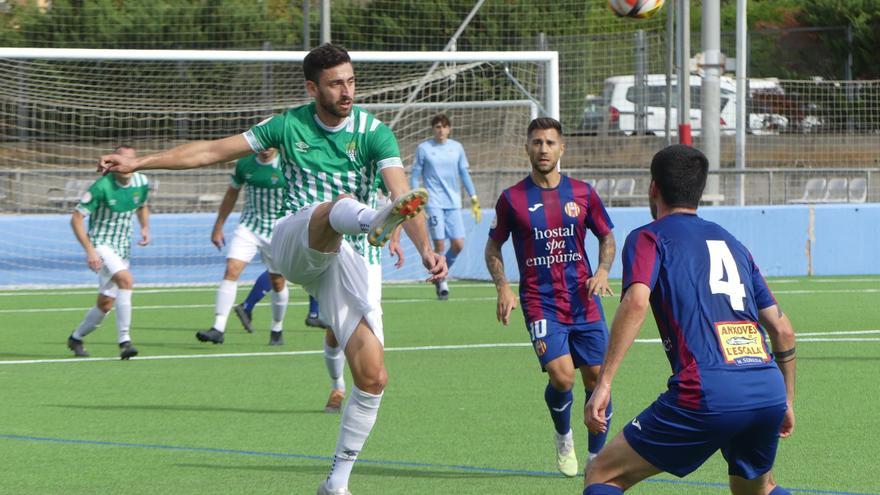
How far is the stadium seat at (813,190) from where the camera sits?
2244cm

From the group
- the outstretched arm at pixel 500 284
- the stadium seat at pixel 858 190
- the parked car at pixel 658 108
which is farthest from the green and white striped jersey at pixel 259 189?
the parked car at pixel 658 108

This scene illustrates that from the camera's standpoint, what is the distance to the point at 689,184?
4918mm

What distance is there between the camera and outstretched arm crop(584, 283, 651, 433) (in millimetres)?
4723

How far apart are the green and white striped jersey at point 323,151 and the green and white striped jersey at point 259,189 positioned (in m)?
6.08

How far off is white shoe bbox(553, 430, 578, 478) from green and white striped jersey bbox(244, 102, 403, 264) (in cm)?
138

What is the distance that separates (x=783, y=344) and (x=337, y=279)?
7.86 ft

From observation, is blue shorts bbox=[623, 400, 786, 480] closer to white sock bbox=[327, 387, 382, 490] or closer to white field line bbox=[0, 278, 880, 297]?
white sock bbox=[327, 387, 382, 490]

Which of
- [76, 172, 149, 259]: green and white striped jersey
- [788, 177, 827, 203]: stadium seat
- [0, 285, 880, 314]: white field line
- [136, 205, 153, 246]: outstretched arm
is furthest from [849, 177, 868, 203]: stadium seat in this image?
[76, 172, 149, 259]: green and white striped jersey

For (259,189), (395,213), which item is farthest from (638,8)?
(395,213)

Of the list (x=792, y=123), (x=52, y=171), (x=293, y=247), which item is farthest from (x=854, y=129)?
(x=293, y=247)

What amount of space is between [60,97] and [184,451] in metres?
12.3

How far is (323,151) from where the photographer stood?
22.7ft

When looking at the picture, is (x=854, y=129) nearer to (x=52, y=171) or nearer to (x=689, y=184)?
(x=52, y=171)

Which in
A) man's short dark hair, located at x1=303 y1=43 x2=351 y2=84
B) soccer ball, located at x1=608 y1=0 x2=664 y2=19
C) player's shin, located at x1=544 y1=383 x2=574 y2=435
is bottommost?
player's shin, located at x1=544 y1=383 x2=574 y2=435
